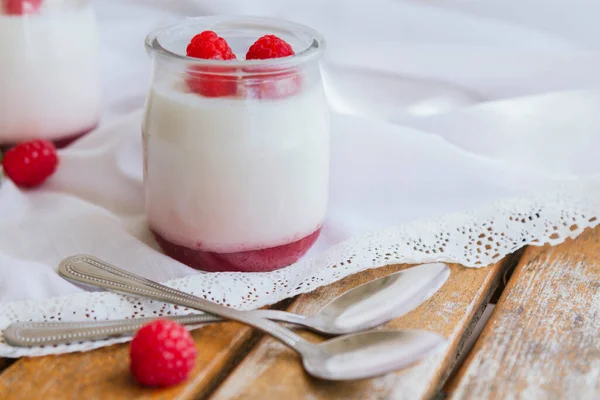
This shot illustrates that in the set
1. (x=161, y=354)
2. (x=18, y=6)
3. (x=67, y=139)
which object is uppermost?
(x=18, y=6)

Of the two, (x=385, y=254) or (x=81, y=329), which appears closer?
(x=81, y=329)

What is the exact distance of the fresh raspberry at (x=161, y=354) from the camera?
0.77 m

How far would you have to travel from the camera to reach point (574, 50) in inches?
56.0

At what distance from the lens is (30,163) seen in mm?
1237

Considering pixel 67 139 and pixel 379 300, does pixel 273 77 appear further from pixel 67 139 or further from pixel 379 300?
pixel 67 139

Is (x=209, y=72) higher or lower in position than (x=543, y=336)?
higher

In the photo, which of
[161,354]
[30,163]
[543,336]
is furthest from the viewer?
[30,163]

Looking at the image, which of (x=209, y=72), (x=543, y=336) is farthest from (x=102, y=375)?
(x=543, y=336)

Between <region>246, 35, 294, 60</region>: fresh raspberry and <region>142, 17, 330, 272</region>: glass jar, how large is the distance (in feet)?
0.07

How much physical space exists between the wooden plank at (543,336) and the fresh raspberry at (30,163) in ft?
2.32

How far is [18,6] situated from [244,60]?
550 millimetres

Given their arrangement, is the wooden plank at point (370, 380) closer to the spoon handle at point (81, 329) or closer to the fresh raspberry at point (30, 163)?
the spoon handle at point (81, 329)

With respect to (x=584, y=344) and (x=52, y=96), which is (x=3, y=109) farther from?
(x=584, y=344)

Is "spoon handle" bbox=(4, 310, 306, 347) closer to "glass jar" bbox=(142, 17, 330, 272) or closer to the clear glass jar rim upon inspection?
"glass jar" bbox=(142, 17, 330, 272)
